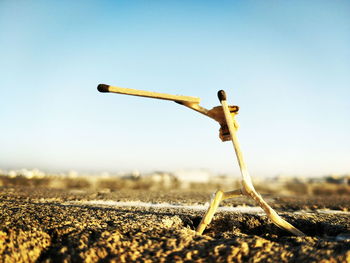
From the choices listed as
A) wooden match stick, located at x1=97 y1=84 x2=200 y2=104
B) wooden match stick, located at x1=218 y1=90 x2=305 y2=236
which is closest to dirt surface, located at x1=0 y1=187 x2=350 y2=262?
wooden match stick, located at x1=218 y1=90 x2=305 y2=236

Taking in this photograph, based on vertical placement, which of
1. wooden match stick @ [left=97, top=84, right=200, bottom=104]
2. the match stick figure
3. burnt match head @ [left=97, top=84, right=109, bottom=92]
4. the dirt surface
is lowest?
the dirt surface

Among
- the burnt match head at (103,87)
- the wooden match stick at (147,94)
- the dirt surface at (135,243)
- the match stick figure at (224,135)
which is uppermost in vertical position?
the burnt match head at (103,87)

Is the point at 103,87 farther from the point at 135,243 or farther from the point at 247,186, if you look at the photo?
the point at 247,186

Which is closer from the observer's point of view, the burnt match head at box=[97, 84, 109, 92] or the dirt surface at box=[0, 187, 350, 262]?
the dirt surface at box=[0, 187, 350, 262]

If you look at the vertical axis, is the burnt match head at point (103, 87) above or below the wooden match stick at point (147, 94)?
above

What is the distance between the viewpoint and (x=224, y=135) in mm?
2375

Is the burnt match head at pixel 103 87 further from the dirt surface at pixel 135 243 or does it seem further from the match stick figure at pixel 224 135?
the dirt surface at pixel 135 243

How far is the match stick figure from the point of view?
215 centimetres

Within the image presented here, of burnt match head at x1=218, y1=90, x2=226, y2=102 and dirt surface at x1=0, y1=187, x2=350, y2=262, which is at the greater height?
burnt match head at x1=218, y1=90, x2=226, y2=102

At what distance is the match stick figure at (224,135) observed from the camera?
215cm

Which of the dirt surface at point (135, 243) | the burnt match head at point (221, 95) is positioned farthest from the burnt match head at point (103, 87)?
the dirt surface at point (135, 243)

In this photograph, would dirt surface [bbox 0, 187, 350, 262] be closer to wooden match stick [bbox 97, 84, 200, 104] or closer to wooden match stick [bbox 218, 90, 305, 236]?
wooden match stick [bbox 218, 90, 305, 236]

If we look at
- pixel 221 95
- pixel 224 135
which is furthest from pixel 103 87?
pixel 224 135

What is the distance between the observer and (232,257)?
1.55 meters
